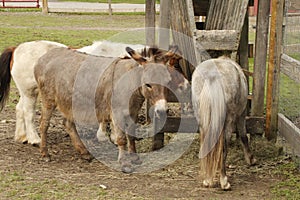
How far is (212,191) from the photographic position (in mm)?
5473

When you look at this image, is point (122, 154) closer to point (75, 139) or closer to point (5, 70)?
point (75, 139)

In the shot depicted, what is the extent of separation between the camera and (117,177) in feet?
19.3

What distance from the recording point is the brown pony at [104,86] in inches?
225

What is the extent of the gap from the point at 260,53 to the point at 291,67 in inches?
20.2

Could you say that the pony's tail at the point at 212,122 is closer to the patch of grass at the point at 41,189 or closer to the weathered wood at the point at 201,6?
the patch of grass at the point at 41,189

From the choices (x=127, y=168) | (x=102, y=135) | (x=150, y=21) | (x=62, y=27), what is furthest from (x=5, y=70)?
(x=62, y=27)

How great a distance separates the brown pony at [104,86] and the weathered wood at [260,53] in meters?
1.00

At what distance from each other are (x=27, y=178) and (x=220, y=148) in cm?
199

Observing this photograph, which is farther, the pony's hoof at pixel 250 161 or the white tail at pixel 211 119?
the pony's hoof at pixel 250 161

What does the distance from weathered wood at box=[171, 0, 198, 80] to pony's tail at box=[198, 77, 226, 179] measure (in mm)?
895

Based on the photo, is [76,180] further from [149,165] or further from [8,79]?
[8,79]

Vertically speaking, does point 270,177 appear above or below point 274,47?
below

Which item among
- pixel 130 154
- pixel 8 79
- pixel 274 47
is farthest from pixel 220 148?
pixel 8 79

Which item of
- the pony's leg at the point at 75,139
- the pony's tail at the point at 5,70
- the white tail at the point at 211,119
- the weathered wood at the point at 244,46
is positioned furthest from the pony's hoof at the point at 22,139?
the weathered wood at the point at 244,46
